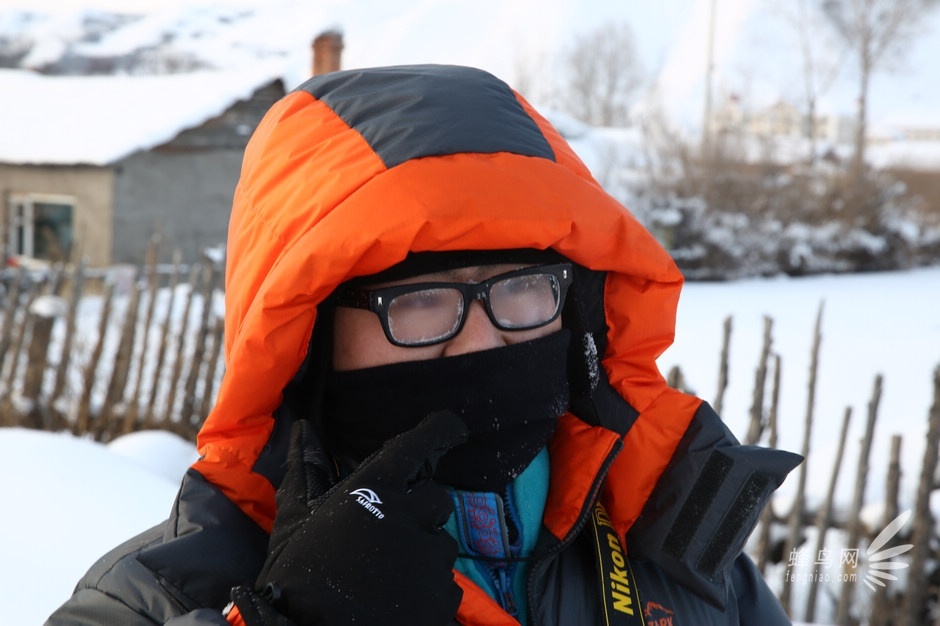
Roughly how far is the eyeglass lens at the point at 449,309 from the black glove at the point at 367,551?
9.2 inches

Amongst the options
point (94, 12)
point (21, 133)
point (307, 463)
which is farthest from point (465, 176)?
point (94, 12)

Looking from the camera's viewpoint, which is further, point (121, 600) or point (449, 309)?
point (449, 309)

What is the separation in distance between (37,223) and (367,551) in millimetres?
16370

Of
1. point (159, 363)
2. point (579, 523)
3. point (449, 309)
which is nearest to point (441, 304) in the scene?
point (449, 309)

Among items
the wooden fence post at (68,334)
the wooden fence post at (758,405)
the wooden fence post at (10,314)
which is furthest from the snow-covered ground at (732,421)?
the wooden fence post at (10,314)

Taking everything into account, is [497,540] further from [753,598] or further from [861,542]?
[861,542]

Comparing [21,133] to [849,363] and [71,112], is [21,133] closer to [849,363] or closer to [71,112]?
[71,112]

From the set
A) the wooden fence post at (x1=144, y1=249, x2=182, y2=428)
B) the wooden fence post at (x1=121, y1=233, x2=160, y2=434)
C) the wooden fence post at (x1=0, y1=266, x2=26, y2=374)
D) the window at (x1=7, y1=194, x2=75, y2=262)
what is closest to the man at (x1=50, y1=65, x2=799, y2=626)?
the wooden fence post at (x1=144, y1=249, x2=182, y2=428)

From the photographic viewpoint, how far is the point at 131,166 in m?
15.1

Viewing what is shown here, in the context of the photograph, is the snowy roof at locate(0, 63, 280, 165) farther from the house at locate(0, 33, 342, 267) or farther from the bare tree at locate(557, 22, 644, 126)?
the bare tree at locate(557, 22, 644, 126)

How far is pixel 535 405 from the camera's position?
1.60 meters

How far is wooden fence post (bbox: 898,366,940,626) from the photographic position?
3.93 m

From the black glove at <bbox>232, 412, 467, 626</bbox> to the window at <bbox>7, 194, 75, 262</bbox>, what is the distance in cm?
1565

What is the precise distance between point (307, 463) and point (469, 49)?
90.3 meters
